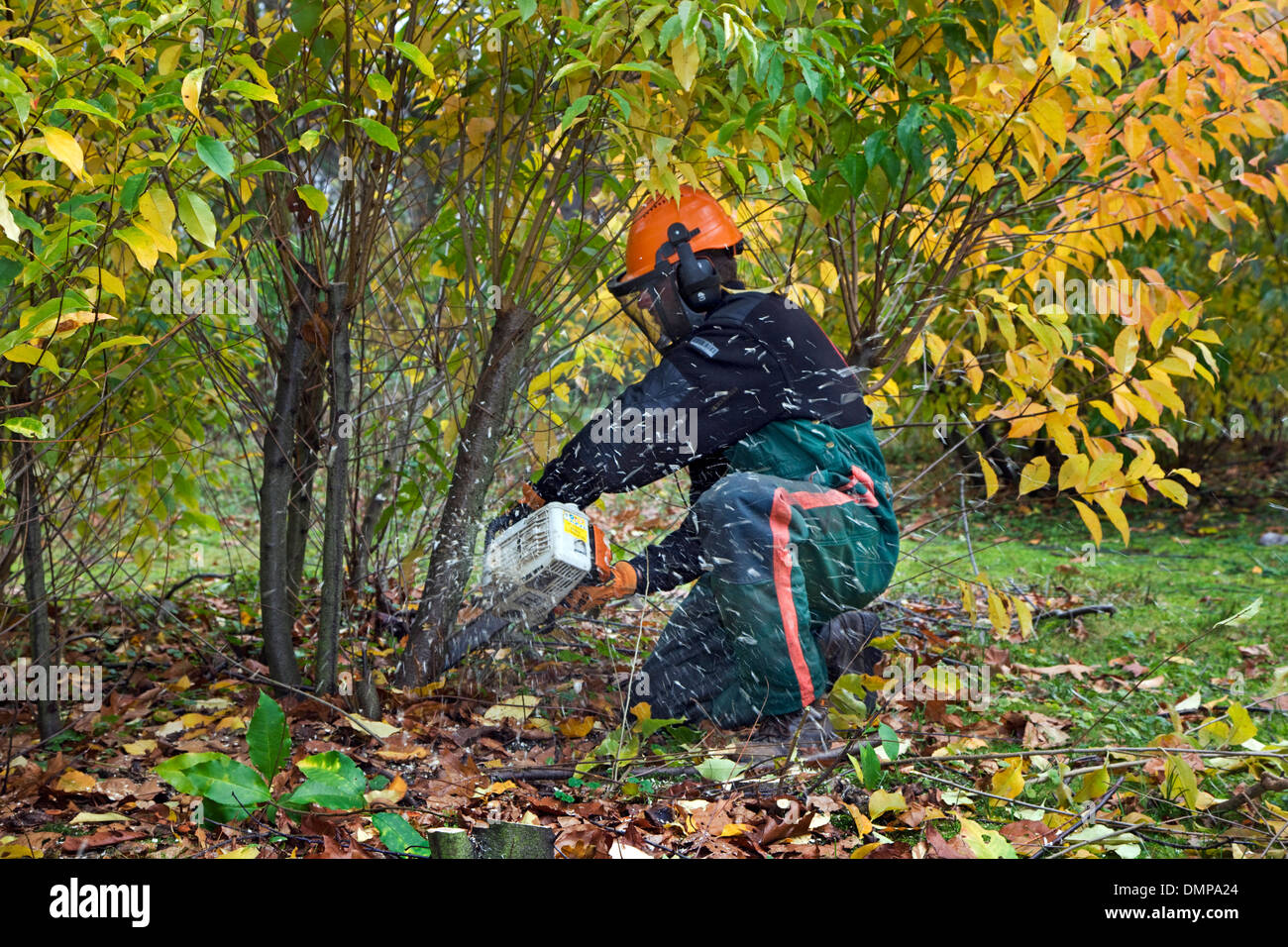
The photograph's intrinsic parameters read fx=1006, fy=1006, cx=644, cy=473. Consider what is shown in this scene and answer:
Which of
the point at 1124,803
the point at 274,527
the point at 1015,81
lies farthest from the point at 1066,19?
the point at 274,527

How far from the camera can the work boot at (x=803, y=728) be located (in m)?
2.61

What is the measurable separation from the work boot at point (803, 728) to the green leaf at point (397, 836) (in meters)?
1.12

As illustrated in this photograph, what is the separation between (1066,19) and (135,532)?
316 cm

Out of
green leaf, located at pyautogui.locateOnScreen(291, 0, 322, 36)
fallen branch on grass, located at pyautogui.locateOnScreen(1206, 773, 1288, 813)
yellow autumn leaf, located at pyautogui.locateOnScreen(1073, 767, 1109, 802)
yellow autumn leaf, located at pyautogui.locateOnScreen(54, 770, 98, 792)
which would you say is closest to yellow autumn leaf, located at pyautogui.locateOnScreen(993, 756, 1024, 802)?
yellow autumn leaf, located at pyautogui.locateOnScreen(1073, 767, 1109, 802)

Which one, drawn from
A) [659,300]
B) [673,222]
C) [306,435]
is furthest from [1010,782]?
[306,435]

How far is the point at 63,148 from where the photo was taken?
1.54 metres

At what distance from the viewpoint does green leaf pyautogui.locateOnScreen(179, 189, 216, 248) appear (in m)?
1.68

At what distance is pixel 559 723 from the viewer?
272 cm

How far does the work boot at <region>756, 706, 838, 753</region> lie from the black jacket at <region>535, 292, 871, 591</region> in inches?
22.7

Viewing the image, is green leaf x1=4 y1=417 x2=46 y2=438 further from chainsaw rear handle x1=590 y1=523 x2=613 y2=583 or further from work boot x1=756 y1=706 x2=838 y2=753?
work boot x1=756 y1=706 x2=838 y2=753

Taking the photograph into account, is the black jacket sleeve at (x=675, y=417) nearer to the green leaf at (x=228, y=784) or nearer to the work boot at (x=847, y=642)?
the work boot at (x=847, y=642)

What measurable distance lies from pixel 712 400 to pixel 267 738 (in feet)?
4.85

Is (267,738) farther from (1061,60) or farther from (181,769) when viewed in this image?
(1061,60)

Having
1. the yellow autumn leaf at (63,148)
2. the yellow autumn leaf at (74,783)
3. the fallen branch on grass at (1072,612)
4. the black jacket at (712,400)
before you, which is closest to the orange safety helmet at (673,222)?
the black jacket at (712,400)
